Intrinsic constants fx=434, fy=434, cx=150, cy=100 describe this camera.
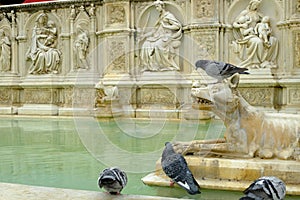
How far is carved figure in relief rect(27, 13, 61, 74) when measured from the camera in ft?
35.7

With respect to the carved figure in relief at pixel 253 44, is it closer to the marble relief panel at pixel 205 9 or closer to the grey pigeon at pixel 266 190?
the marble relief panel at pixel 205 9

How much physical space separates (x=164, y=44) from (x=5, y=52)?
4.53m

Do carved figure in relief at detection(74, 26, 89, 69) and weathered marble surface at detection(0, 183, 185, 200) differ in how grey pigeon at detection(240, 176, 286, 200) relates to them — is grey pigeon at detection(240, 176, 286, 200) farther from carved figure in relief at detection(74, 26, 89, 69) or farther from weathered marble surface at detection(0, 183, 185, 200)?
carved figure in relief at detection(74, 26, 89, 69)

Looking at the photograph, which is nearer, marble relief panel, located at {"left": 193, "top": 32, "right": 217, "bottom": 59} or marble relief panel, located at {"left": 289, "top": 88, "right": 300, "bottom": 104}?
marble relief panel, located at {"left": 289, "top": 88, "right": 300, "bottom": 104}

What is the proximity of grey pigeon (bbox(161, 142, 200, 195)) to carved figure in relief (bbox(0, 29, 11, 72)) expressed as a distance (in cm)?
903

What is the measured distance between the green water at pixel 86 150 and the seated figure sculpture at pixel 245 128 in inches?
20.2

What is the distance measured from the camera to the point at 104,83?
983 centimetres

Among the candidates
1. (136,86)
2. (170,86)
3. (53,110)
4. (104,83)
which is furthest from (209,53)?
(53,110)

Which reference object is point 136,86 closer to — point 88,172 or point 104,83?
point 104,83

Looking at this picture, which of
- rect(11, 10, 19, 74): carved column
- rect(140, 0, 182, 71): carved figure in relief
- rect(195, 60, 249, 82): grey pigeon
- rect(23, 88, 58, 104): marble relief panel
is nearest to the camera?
rect(195, 60, 249, 82): grey pigeon

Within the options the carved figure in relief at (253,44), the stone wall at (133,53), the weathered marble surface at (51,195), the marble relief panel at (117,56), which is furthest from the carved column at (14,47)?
the weathered marble surface at (51,195)

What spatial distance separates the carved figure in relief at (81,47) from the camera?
34.6 ft

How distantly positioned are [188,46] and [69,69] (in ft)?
10.3

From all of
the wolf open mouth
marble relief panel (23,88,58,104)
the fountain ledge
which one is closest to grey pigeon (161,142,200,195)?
the fountain ledge
